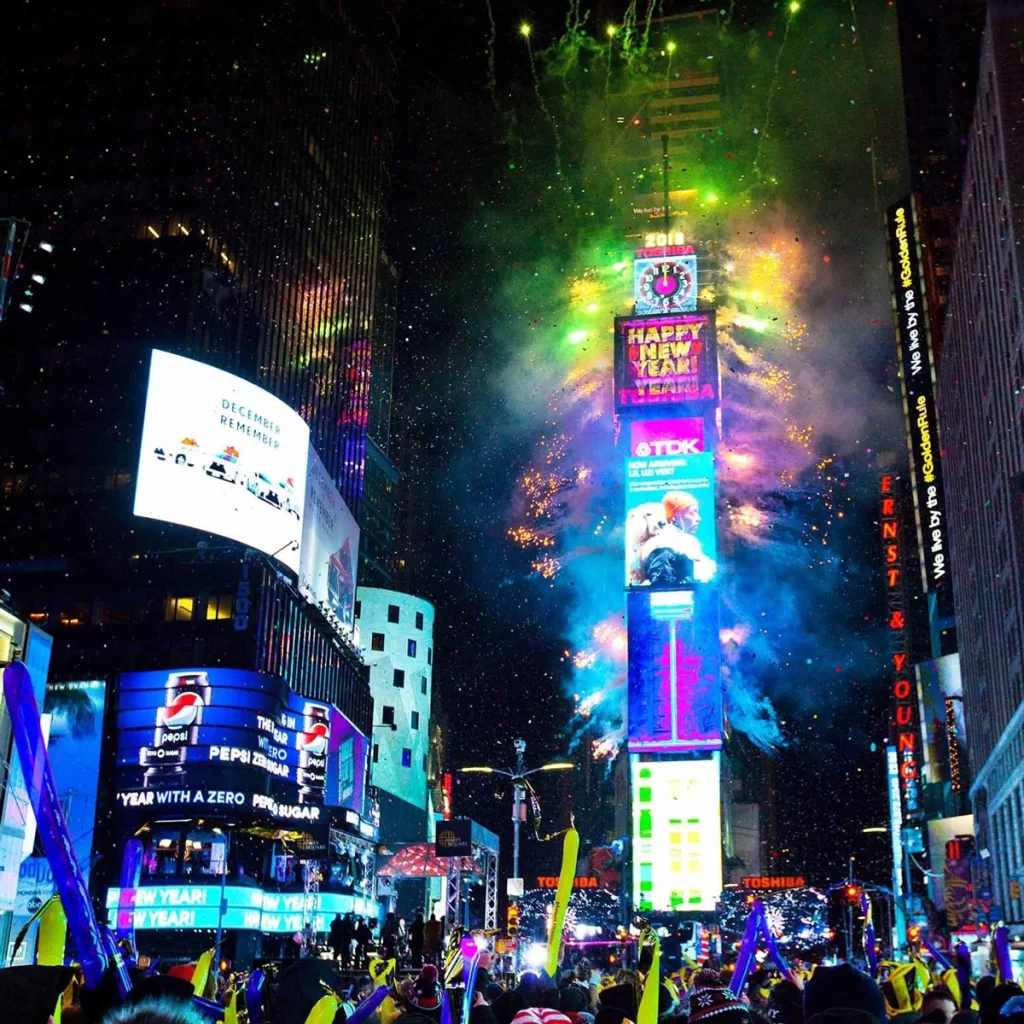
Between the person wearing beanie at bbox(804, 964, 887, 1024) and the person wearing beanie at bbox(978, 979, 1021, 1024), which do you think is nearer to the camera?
the person wearing beanie at bbox(804, 964, 887, 1024)

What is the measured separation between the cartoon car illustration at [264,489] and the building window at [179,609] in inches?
285

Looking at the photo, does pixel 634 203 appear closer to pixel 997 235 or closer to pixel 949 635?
pixel 949 635

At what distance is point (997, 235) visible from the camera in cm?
5894

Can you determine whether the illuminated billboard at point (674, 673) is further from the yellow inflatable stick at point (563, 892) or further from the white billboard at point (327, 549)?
the yellow inflatable stick at point (563, 892)

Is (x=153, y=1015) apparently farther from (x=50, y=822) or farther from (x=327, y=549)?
(x=327, y=549)

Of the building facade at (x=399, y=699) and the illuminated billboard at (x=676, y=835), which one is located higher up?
the building facade at (x=399, y=699)

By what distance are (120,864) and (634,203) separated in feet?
256

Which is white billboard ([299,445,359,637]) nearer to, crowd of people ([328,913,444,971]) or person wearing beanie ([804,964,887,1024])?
crowd of people ([328,913,444,971])

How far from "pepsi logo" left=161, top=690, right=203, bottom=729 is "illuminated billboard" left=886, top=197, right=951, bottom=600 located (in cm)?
5747

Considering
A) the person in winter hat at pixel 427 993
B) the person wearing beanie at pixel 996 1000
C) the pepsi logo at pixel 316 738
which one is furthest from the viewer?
the pepsi logo at pixel 316 738

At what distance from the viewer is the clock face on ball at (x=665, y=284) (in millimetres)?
96125

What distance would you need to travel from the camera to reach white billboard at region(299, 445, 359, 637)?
69688 mm

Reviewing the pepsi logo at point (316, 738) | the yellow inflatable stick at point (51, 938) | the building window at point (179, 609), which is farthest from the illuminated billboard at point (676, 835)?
the yellow inflatable stick at point (51, 938)

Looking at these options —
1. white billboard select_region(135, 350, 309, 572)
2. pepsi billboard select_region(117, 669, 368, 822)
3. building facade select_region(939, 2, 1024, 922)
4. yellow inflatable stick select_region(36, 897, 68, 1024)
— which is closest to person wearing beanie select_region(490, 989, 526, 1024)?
yellow inflatable stick select_region(36, 897, 68, 1024)
